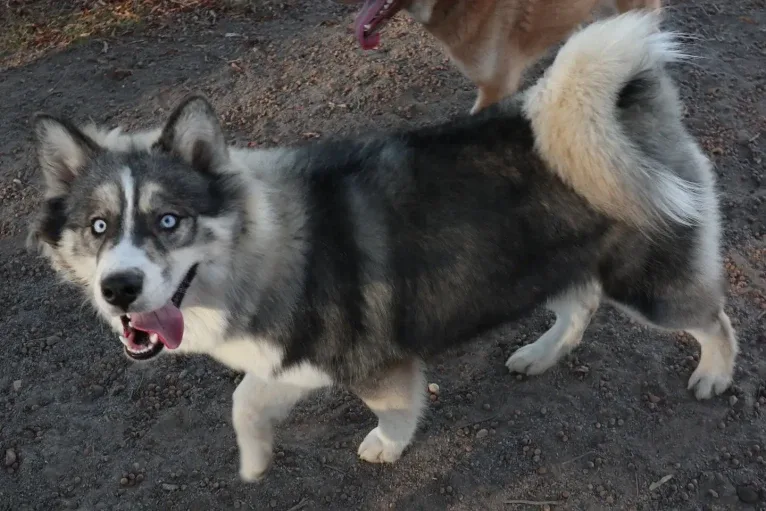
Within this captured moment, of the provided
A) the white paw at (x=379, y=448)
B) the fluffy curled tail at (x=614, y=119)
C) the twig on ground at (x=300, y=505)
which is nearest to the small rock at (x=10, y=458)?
the twig on ground at (x=300, y=505)

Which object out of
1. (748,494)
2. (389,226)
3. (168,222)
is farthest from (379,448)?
(748,494)

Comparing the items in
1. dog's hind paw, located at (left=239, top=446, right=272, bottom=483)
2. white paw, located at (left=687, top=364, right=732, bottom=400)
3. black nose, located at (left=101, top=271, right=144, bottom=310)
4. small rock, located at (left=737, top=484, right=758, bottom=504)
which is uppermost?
black nose, located at (left=101, top=271, right=144, bottom=310)

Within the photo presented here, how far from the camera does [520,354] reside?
10.8 ft

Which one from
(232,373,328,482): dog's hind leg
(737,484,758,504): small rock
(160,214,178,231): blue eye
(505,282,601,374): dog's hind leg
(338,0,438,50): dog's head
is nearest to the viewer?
(160,214,178,231): blue eye

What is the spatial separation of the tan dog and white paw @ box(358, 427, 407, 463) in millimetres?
2322

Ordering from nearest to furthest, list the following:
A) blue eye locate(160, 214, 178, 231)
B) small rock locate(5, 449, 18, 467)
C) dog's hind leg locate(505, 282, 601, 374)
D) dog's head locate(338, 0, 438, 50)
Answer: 1. blue eye locate(160, 214, 178, 231)
2. small rock locate(5, 449, 18, 467)
3. dog's hind leg locate(505, 282, 601, 374)
4. dog's head locate(338, 0, 438, 50)

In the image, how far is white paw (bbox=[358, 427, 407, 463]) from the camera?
2.92 meters

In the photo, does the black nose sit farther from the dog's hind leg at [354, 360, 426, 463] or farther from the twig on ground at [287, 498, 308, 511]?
the twig on ground at [287, 498, 308, 511]

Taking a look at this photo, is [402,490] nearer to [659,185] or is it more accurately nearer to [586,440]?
[586,440]

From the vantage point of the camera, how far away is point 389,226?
2.40m

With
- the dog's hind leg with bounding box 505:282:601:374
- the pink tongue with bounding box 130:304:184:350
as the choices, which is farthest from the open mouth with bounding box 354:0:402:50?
the pink tongue with bounding box 130:304:184:350

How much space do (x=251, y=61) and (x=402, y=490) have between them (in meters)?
3.46

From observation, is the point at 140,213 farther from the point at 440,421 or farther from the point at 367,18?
the point at 367,18

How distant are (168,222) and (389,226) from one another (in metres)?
0.76
